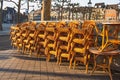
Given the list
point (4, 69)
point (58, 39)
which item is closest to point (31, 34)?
point (58, 39)

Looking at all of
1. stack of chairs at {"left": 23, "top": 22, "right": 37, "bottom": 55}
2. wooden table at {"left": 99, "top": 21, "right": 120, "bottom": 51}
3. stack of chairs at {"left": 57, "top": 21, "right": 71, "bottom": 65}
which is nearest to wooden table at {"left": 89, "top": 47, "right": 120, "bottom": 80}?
wooden table at {"left": 99, "top": 21, "right": 120, "bottom": 51}

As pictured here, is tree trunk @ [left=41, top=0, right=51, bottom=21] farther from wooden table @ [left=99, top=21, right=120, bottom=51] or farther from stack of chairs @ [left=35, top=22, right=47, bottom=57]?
wooden table @ [left=99, top=21, right=120, bottom=51]

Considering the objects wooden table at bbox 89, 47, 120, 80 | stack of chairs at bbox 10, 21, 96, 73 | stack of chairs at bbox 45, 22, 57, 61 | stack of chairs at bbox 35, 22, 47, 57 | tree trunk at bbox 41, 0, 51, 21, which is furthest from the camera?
tree trunk at bbox 41, 0, 51, 21

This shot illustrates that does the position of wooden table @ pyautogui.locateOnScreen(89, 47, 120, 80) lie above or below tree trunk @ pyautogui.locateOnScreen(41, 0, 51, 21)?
below

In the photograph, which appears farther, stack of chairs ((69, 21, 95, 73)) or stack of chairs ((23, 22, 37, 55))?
stack of chairs ((23, 22, 37, 55))

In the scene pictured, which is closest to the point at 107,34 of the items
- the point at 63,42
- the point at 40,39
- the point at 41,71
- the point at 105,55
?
the point at 105,55

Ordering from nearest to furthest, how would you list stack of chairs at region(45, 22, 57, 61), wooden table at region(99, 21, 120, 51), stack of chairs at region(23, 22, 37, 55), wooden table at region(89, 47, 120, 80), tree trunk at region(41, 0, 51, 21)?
wooden table at region(89, 47, 120, 80) < wooden table at region(99, 21, 120, 51) < stack of chairs at region(45, 22, 57, 61) < stack of chairs at region(23, 22, 37, 55) < tree trunk at region(41, 0, 51, 21)

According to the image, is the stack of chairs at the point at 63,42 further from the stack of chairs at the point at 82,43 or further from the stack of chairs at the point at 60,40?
the stack of chairs at the point at 82,43

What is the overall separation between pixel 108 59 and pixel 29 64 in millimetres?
2872

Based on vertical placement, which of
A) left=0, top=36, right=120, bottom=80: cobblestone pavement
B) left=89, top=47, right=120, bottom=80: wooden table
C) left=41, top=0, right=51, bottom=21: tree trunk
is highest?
left=41, top=0, right=51, bottom=21: tree trunk

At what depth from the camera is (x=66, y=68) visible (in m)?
9.09

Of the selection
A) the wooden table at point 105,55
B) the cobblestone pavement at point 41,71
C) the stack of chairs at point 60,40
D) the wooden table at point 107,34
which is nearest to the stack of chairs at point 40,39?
the stack of chairs at point 60,40

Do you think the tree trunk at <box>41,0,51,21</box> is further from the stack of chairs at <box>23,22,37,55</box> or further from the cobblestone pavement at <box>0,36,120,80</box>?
the cobblestone pavement at <box>0,36,120,80</box>

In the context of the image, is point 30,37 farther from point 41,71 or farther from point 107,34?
point 107,34
